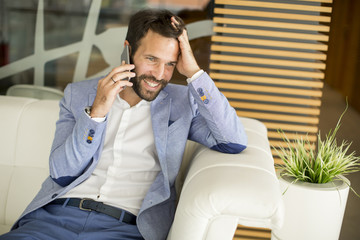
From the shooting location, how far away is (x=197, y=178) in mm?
1874

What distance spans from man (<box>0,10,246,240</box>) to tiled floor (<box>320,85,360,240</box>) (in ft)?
4.44

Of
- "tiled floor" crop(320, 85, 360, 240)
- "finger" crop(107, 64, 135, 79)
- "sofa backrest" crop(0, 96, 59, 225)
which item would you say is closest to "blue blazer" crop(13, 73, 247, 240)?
"finger" crop(107, 64, 135, 79)

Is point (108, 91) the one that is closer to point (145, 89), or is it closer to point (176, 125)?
point (145, 89)

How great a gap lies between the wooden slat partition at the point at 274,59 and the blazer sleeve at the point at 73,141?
126cm

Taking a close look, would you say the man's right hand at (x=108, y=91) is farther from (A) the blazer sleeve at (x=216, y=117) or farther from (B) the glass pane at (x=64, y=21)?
(B) the glass pane at (x=64, y=21)

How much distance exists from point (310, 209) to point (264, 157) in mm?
578

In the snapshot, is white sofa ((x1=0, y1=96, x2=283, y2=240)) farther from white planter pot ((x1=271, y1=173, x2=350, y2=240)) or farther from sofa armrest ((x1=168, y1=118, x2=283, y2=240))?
white planter pot ((x1=271, y1=173, x2=350, y2=240))

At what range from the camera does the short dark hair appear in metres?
2.08

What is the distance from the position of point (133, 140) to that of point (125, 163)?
0.38 feet

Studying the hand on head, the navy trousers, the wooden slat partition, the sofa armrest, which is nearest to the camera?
the sofa armrest

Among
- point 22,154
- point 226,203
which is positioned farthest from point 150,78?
point 22,154

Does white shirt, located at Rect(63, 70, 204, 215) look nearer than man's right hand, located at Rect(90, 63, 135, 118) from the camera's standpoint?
No

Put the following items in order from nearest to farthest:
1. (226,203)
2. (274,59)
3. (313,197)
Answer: (226,203)
(313,197)
(274,59)

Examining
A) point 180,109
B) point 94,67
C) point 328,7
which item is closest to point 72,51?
point 94,67
